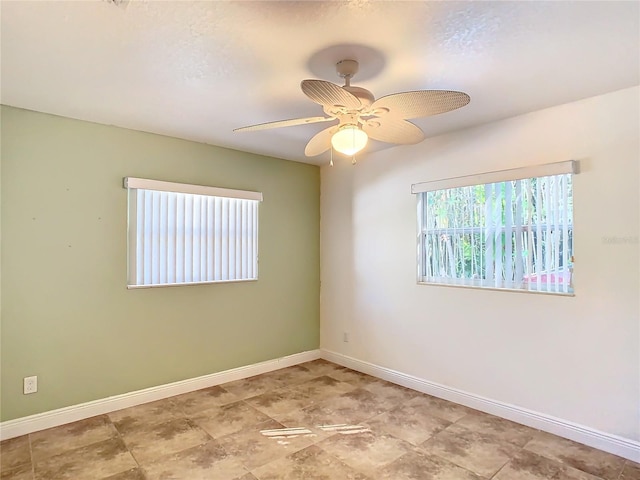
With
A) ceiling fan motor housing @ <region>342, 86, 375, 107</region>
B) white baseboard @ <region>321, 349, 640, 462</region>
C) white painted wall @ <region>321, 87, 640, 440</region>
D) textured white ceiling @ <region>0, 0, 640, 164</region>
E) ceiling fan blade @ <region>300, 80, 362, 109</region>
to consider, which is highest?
textured white ceiling @ <region>0, 0, 640, 164</region>

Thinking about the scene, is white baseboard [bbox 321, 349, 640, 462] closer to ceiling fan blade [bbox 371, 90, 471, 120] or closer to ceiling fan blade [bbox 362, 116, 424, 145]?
ceiling fan blade [bbox 362, 116, 424, 145]

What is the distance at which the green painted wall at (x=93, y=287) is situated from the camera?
2629 mm

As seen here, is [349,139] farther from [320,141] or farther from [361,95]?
[320,141]

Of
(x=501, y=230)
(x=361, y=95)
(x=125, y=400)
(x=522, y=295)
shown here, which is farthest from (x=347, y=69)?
(x=125, y=400)

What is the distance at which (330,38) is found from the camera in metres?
1.78

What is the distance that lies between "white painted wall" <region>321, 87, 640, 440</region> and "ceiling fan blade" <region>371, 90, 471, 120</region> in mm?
1337

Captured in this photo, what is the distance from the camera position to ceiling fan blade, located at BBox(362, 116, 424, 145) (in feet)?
6.68

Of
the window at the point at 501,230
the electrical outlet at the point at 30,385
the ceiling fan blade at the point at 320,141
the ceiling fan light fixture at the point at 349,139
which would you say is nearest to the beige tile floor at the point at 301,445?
the electrical outlet at the point at 30,385

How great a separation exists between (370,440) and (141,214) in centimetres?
258

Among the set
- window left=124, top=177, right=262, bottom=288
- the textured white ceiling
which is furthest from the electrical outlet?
the textured white ceiling

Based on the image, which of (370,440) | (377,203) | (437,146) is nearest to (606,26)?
(437,146)

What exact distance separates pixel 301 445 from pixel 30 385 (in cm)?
203

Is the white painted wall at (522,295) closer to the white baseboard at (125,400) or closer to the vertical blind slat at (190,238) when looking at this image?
the white baseboard at (125,400)

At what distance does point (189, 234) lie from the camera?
3.46 metres
